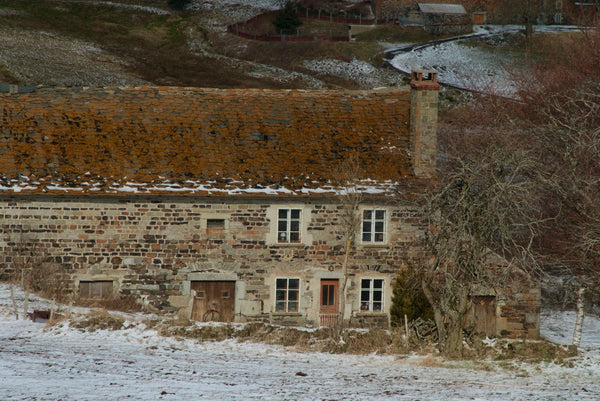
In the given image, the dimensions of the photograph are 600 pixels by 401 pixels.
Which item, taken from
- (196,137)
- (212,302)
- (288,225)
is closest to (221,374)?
(212,302)

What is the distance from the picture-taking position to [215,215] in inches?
869

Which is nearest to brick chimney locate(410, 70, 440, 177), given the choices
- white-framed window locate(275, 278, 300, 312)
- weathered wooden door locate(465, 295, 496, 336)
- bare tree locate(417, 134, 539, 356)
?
bare tree locate(417, 134, 539, 356)

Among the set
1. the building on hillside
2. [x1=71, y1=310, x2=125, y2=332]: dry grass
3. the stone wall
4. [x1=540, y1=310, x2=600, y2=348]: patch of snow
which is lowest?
[x1=540, y1=310, x2=600, y2=348]: patch of snow

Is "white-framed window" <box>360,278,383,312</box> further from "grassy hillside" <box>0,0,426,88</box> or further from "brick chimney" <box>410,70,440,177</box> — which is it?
"grassy hillside" <box>0,0,426,88</box>

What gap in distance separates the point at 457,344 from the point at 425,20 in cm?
6828

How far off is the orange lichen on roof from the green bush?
343 centimetres

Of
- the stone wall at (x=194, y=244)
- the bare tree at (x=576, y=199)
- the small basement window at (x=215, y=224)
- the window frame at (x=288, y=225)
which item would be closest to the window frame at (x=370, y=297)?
the stone wall at (x=194, y=244)

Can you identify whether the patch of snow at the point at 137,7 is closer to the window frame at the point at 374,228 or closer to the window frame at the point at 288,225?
the window frame at the point at 288,225

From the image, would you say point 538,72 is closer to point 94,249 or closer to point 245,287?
point 245,287

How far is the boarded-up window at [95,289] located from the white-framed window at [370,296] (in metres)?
7.49

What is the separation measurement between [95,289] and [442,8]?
6910 centimetres

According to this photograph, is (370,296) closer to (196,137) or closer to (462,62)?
(196,137)

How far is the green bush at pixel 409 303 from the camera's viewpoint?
20875 mm

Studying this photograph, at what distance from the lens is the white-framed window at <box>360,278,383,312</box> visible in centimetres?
2255
